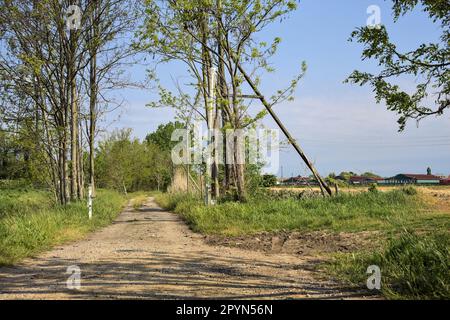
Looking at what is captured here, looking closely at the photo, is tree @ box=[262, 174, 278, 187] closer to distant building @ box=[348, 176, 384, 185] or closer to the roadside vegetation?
the roadside vegetation

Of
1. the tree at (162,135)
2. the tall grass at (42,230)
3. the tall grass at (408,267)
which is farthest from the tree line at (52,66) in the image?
the tree at (162,135)

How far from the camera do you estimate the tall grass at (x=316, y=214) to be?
466 inches

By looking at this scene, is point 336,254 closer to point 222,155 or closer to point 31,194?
point 222,155

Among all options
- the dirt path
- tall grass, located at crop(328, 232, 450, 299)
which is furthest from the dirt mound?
tall grass, located at crop(328, 232, 450, 299)

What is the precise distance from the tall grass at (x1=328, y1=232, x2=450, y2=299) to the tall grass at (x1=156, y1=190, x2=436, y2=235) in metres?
3.44

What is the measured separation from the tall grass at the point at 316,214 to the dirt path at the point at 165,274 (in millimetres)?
2521

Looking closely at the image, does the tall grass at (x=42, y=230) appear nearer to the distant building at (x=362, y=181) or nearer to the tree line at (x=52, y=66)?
the tree line at (x=52, y=66)

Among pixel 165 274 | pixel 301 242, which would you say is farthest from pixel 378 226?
pixel 165 274

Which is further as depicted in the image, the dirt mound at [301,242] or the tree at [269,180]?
the tree at [269,180]

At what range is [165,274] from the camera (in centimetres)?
686

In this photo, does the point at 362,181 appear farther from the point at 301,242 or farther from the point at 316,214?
the point at 301,242

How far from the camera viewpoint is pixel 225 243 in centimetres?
1059

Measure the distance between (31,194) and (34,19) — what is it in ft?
53.6
